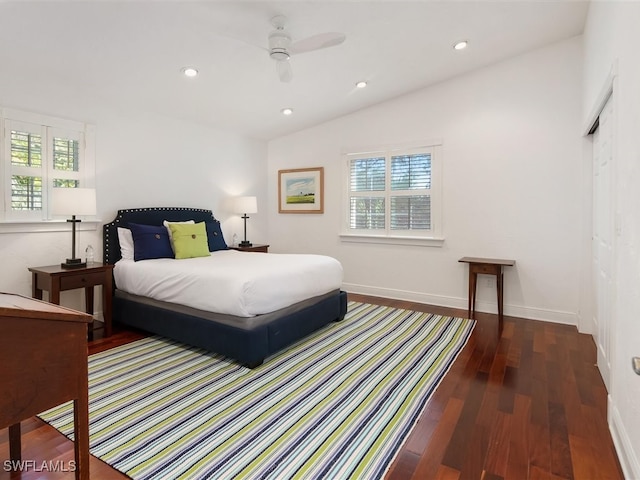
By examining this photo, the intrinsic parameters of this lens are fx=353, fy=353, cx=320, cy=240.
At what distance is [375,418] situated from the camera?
81.0 inches

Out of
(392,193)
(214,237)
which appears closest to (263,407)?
(214,237)

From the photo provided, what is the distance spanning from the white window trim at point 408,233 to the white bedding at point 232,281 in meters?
1.52

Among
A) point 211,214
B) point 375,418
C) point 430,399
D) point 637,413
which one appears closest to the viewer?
point 637,413

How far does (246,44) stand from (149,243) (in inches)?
88.5

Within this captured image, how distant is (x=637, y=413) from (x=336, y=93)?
4.05 m

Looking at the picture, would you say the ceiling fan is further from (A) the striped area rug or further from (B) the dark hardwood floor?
(B) the dark hardwood floor

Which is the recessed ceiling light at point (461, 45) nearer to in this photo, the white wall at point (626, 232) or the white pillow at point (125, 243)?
the white wall at point (626, 232)

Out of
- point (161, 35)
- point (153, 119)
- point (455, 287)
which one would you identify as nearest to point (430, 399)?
point (455, 287)

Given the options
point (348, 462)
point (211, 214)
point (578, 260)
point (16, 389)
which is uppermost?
point (211, 214)

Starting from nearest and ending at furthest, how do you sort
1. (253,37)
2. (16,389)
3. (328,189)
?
(16,389) < (253,37) < (328,189)

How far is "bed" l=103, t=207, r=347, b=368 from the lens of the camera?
2672 millimetres

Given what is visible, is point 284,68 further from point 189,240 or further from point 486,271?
point 486,271

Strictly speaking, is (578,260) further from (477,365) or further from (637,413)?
(637,413)

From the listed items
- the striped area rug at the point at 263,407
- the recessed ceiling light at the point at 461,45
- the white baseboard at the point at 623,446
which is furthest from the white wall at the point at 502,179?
the white baseboard at the point at 623,446
